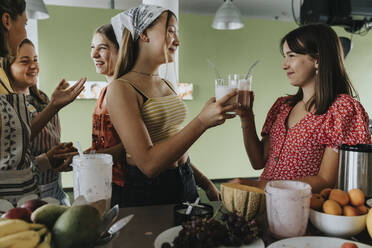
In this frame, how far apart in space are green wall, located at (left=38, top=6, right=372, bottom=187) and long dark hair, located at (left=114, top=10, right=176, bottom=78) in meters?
3.28

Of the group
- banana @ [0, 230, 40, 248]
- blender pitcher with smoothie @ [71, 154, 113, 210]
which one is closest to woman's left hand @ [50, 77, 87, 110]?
blender pitcher with smoothie @ [71, 154, 113, 210]

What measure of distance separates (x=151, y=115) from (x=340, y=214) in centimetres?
85

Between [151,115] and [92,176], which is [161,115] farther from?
[92,176]

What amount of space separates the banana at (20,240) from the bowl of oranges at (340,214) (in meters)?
0.78

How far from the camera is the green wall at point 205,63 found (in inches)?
177

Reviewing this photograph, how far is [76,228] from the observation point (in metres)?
0.67

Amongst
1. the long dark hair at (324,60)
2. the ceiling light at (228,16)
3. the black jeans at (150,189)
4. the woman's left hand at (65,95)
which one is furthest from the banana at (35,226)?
the ceiling light at (228,16)

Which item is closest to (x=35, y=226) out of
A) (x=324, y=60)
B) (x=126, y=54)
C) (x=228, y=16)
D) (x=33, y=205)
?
(x=33, y=205)

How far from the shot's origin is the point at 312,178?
4.63 feet

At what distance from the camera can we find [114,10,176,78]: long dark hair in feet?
5.01

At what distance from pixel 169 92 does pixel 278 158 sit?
0.68 m

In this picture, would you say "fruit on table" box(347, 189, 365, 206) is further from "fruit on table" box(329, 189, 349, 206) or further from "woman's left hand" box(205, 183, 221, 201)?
"woman's left hand" box(205, 183, 221, 201)

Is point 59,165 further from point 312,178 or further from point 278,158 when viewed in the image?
point 312,178

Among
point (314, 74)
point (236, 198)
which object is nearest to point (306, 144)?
point (314, 74)
